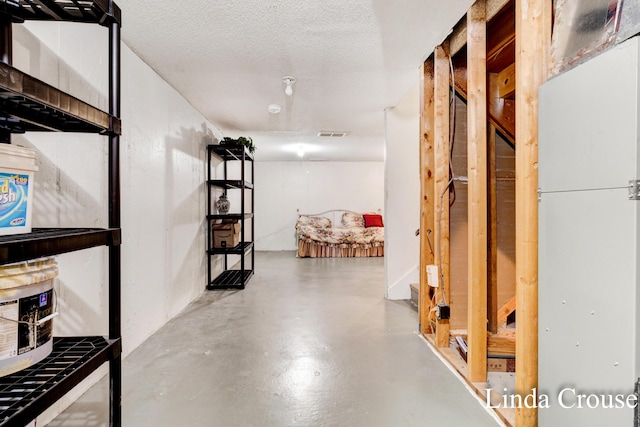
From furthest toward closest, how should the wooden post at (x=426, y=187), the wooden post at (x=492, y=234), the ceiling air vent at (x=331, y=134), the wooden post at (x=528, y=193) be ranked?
1. the ceiling air vent at (x=331, y=134)
2. the wooden post at (x=426, y=187)
3. the wooden post at (x=492, y=234)
4. the wooden post at (x=528, y=193)

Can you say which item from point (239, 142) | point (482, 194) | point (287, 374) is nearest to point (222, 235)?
point (239, 142)

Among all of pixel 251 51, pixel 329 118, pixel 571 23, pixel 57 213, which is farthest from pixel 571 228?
pixel 329 118

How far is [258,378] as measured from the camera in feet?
6.24

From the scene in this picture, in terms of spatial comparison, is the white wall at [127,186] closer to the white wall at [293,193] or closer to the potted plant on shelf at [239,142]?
the potted plant on shelf at [239,142]

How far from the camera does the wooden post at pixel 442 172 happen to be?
2.26 meters

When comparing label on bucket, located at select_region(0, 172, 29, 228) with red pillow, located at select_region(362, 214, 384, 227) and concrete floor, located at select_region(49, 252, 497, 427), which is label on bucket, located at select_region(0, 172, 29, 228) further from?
red pillow, located at select_region(362, 214, 384, 227)

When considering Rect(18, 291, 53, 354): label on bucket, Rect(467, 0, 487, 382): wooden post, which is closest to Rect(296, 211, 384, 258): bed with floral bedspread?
Rect(467, 0, 487, 382): wooden post

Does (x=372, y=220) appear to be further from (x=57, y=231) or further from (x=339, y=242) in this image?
(x=57, y=231)

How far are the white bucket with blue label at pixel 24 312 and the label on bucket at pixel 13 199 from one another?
0.14m

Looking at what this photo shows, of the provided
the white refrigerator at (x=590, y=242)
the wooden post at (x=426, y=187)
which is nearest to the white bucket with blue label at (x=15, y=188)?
→ the white refrigerator at (x=590, y=242)

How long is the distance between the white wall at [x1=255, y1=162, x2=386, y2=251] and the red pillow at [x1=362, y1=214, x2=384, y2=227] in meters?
0.55

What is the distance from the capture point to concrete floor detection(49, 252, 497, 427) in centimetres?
156

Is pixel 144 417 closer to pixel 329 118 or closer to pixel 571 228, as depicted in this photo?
pixel 571 228

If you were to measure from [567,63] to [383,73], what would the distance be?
1638mm
